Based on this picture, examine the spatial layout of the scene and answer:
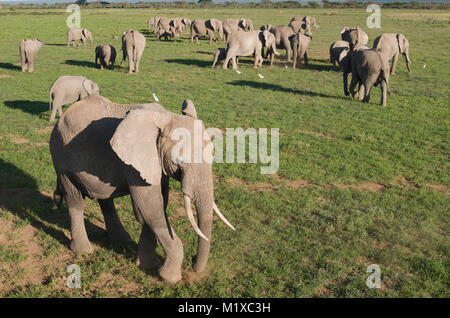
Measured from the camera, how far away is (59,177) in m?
5.65

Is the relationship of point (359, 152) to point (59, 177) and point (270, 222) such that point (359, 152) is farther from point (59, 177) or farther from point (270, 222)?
point (59, 177)

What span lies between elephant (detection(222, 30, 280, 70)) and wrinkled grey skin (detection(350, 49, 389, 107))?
7794 millimetres

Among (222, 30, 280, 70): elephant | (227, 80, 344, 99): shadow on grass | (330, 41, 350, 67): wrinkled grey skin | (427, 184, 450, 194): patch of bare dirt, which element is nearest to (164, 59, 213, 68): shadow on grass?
(222, 30, 280, 70): elephant

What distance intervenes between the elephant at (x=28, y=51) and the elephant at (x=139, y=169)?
15.4 m

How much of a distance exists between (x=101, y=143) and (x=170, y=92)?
11058 millimetres

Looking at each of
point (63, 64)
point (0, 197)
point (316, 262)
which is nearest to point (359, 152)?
point (316, 262)

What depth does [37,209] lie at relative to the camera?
7.00m

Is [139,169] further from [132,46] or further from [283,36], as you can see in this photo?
[283,36]

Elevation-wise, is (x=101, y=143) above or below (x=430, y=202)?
above

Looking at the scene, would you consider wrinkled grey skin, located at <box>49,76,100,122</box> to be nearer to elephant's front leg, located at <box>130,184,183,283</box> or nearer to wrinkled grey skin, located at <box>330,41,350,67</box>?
elephant's front leg, located at <box>130,184,183,283</box>

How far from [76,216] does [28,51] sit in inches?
621

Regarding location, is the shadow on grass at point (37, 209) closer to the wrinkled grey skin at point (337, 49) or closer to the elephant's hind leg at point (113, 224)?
the elephant's hind leg at point (113, 224)

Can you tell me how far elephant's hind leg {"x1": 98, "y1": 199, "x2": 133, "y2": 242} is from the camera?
6.00 m

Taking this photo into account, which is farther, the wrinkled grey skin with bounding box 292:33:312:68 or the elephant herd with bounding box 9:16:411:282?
Result: the wrinkled grey skin with bounding box 292:33:312:68
